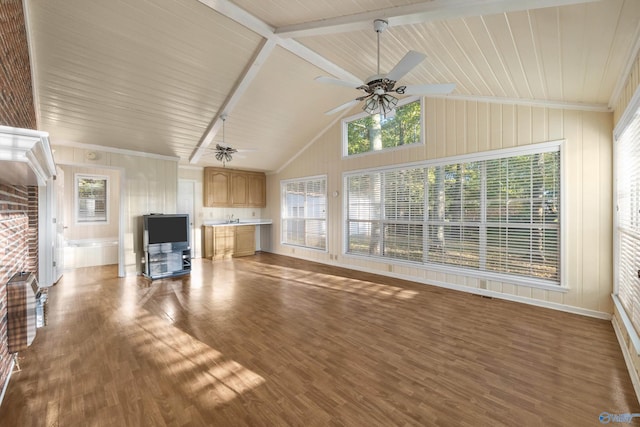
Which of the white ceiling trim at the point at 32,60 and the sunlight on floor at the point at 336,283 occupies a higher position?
the white ceiling trim at the point at 32,60

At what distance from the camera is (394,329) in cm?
306

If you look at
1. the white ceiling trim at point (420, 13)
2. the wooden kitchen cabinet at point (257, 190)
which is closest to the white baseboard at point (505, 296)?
the white ceiling trim at point (420, 13)

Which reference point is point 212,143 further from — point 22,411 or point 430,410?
point 430,410

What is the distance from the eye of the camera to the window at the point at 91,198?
21.6 ft

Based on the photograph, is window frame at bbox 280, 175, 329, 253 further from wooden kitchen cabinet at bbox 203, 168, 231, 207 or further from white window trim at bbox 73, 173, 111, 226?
white window trim at bbox 73, 173, 111, 226

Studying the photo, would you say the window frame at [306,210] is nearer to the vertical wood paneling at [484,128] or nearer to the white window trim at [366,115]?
the white window trim at [366,115]

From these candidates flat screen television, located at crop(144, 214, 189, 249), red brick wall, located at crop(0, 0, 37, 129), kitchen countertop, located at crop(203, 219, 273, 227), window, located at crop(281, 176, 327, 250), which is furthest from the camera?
kitchen countertop, located at crop(203, 219, 273, 227)

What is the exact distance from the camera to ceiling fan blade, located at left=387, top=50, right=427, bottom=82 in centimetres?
225

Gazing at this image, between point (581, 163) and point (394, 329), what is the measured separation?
10.4ft

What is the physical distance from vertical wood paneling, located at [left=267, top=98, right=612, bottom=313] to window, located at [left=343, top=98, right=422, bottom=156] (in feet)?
0.89

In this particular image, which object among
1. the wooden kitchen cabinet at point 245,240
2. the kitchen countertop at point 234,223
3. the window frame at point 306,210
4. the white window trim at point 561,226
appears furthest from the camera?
the wooden kitchen cabinet at point 245,240

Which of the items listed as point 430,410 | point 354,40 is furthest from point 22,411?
point 354,40

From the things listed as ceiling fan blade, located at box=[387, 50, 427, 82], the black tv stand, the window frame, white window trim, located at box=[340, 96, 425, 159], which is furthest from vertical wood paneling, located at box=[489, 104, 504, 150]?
the black tv stand

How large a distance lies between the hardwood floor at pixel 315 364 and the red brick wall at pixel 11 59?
201cm
